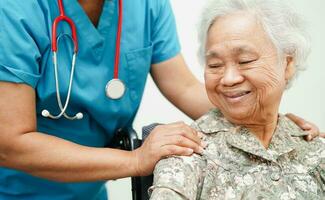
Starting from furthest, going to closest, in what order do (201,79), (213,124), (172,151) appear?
(201,79), (213,124), (172,151)

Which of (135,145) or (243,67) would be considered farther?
(135,145)

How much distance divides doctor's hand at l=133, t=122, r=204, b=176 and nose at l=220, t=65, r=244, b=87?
0.16m

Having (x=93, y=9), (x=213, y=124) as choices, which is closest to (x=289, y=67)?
(x=213, y=124)

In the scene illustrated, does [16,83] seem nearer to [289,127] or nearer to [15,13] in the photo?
[15,13]

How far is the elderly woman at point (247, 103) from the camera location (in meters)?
1.15

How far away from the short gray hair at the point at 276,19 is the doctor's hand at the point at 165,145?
0.86ft

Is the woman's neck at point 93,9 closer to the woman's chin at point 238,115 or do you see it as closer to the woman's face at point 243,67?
the woman's face at point 243,67

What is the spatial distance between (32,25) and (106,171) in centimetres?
43

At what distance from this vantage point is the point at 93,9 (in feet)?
4.42

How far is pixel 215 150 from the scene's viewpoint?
121 cm

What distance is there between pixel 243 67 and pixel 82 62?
1.53 ft

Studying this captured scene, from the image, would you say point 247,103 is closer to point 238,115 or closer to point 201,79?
point 238,115

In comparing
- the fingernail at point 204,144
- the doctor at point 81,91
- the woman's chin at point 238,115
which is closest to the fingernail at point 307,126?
the doctor at point 81,91

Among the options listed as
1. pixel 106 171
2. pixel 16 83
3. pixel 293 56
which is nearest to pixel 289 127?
pixel 293 56
